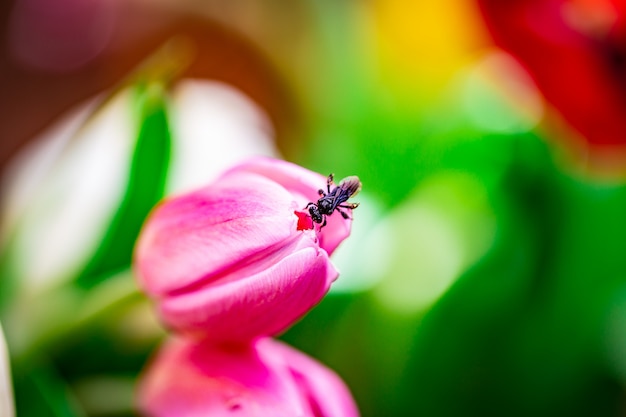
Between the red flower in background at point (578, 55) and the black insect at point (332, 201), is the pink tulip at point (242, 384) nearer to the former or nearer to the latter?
the black insect at point (332, 201)

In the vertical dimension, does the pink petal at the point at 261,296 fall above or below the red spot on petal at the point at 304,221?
below

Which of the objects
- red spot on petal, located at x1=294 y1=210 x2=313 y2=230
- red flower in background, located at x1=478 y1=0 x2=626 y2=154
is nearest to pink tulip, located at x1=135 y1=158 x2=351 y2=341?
red spot on petal, located at x1=294 y1=210 x2=313 y2=230

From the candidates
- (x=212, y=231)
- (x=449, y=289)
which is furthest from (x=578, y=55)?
(x=212, y=231)

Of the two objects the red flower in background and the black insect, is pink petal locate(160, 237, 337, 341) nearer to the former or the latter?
the black insect

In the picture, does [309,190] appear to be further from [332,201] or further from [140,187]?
[140,187]

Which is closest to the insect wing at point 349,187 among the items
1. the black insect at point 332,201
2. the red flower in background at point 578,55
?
the black insect at point 332,201

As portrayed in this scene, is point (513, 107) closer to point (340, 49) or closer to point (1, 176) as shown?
point (340, 49)

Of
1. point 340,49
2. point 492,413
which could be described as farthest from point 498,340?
point 340,49
